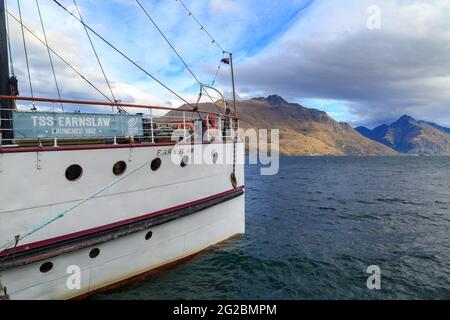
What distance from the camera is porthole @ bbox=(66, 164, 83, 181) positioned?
7.81 m

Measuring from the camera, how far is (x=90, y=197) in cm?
752

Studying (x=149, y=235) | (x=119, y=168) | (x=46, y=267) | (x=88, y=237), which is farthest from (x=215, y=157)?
(x=46, y=267)

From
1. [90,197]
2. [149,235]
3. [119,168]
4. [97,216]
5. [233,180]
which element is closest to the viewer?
[90,197]

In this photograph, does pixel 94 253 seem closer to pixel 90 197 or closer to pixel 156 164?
pixel 90 197

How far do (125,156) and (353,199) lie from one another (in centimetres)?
2683

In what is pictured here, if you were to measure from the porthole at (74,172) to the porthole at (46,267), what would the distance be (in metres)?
2.30

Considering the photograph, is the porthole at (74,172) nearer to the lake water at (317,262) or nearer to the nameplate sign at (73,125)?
the nameplate sign at (73,125)

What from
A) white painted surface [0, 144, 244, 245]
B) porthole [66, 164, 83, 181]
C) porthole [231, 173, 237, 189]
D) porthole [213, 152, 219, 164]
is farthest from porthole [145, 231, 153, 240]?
porthole [231, 173, 237, 189]

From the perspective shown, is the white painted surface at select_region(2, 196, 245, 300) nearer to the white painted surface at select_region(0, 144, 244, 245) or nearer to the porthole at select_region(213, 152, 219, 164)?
the white painted surface at select_region(0, 144, 244, 245)

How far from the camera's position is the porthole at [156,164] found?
31.9 ft

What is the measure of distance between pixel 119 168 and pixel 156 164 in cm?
133
